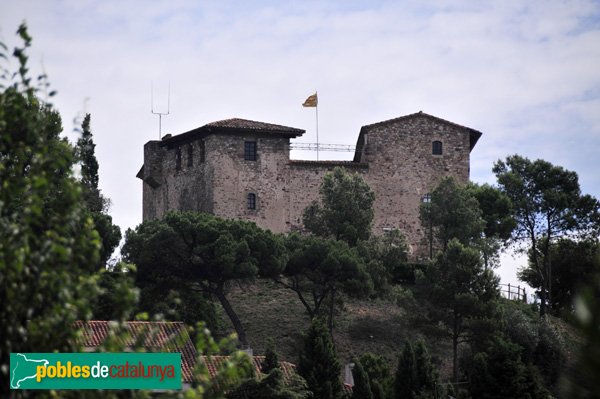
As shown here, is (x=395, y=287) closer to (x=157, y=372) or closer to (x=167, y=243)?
(x=167, y=243)

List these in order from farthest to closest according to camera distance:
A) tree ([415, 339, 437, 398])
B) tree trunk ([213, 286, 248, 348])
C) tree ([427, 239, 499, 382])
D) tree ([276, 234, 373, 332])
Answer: tree ([276, 234, 373, 332])
tree trunk ([213, 286, 248, 348])
tree ([427, 239, 499, 382])
tree ([415, 339, 437, 398])

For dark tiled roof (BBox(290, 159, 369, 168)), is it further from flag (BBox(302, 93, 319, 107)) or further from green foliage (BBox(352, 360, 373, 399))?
green foliage (BBox(352, 360, 373, 399))

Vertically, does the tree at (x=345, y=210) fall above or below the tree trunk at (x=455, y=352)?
above

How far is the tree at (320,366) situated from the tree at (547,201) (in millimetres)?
27124

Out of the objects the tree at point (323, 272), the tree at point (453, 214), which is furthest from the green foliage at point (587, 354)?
the tree at point (453, 214)

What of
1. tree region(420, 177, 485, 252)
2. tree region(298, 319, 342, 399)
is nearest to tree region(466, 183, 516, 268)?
tree region(420, 177, 485, 252)

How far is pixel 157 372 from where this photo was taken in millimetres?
20609

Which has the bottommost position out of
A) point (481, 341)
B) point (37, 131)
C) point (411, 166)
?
point (481, 341)

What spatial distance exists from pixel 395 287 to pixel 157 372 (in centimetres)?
4092

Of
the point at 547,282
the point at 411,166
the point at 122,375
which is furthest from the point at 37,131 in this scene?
the point at 547,282

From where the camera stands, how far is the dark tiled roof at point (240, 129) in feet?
219

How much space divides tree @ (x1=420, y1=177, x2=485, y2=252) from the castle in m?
2.60

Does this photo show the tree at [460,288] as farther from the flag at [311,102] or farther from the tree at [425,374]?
the flag at [311,102]

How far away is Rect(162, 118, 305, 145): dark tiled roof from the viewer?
66812 mm
